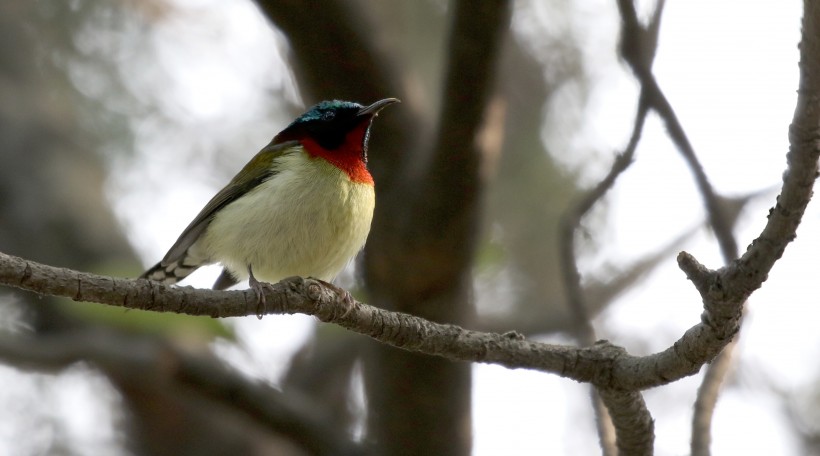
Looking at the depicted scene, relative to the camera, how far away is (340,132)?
588cm

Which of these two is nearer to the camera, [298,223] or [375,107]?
[298,223]

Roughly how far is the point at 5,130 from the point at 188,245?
3.12m

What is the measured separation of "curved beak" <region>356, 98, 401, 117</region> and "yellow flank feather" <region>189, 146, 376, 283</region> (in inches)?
16.1

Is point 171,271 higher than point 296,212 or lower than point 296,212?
higher

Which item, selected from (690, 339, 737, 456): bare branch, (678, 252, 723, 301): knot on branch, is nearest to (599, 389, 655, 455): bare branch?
(690, 339, 737, 456): bare branch

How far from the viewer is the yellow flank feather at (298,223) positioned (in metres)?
5.33

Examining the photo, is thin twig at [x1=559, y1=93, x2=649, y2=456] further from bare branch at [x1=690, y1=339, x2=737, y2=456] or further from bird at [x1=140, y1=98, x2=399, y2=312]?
bird at [x1=140, y1=98, x2=399, y2=312]

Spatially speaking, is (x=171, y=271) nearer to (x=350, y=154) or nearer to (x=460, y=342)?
(x=350, y=154)

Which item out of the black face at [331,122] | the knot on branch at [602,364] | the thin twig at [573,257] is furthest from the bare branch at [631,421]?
the black face at [331,122]

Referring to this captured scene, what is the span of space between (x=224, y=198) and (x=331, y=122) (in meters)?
0.83

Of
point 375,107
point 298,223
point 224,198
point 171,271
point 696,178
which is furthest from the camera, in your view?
point 171,271

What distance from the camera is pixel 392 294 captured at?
5.66 metres

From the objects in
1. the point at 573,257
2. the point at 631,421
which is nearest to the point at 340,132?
the point at 573,257

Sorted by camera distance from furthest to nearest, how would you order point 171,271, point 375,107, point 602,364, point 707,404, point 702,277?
point 171,271 < point 375,107 < point 707,404 < point 602,364 < point 702,277
